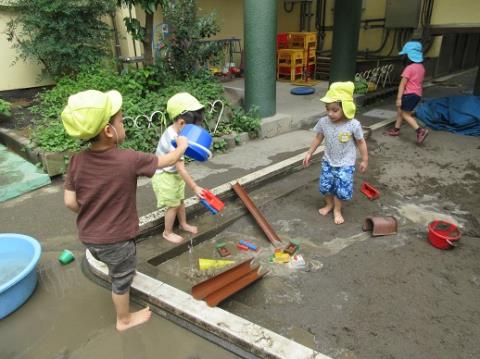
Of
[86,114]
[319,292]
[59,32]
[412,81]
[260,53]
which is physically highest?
[59,32]

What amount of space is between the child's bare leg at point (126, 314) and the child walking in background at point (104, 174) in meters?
0.27

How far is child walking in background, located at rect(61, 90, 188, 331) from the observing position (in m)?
2.07

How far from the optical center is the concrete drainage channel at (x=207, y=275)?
231 centimetres

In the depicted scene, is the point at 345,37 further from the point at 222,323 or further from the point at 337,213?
the point at 222,323

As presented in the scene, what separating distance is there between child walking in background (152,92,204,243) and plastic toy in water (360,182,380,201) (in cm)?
234

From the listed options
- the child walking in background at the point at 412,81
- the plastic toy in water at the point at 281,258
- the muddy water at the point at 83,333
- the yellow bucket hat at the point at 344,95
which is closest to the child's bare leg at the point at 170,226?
the muddy water at the point at 83,333

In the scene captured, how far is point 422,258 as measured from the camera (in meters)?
3.49

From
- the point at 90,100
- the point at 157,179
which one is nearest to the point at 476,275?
the point at 157,179

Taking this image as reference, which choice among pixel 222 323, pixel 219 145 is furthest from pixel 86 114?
pixel 219 145

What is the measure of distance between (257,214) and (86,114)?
8.02 feet

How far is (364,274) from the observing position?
129 inches

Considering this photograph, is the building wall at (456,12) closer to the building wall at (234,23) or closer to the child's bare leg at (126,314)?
the building wall at (234,23)

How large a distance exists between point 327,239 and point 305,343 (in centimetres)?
153

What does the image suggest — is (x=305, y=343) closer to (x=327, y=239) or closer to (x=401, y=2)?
(x=327, y=239)
